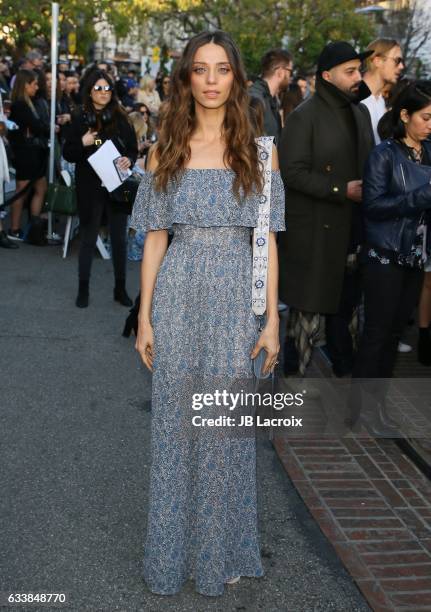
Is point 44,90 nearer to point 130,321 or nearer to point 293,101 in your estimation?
point 293,101

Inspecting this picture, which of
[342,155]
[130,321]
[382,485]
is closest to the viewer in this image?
[382,485]

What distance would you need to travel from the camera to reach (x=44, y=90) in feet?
38.0

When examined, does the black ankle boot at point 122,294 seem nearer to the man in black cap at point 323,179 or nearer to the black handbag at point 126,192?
the black handbag at point 126,192

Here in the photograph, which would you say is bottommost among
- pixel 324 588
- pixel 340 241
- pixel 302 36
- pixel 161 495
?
pixel 324 588

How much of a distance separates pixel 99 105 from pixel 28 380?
9.60ft

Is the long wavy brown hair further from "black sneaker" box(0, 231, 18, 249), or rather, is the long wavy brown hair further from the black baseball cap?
"black sneaker" box(0, 231, 18, 249)

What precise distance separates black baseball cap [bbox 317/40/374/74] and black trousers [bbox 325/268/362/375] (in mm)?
1613

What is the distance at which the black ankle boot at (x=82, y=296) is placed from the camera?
25.8 feet

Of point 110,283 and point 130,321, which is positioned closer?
point 130,321

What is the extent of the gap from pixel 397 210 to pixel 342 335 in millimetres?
1728

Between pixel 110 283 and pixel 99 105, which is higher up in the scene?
pixel 99 105

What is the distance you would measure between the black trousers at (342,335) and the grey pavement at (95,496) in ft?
4.49

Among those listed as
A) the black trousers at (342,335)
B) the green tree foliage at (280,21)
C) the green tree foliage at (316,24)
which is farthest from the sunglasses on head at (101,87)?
the green tree foliage at (316,24)

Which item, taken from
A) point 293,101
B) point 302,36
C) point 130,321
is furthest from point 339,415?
point 302,36
